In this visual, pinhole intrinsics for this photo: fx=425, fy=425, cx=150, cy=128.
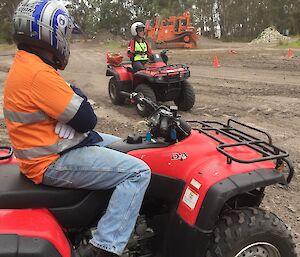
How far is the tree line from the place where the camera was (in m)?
50.3

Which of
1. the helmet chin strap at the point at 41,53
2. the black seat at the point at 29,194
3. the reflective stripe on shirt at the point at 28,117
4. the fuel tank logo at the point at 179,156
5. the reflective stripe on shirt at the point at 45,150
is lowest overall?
the black seat at the point at 29,194

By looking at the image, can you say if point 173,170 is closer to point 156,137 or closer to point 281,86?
point 156,137

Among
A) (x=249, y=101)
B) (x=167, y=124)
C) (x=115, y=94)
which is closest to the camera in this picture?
(x=167, y=124)

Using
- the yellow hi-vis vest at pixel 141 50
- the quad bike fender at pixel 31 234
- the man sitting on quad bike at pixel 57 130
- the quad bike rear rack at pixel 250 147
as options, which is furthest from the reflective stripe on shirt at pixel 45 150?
the yellow hi-vis vest at pixel 141 50

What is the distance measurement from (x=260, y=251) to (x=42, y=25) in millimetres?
2049

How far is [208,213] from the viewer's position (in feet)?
8.73

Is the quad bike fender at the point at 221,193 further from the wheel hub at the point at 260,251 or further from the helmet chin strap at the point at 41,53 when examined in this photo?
the helmet chin strap at the point at 41,53

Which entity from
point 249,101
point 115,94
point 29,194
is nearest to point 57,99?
point 29,194

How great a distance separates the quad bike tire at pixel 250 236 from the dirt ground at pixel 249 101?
1.15 metres

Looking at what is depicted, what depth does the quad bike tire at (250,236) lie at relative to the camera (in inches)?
108

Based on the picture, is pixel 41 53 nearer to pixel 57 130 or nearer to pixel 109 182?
pixel 57 130

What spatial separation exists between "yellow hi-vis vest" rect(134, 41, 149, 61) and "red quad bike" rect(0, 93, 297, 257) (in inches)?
289

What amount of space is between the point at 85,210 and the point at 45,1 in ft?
4.41

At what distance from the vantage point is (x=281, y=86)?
38.5 ft
